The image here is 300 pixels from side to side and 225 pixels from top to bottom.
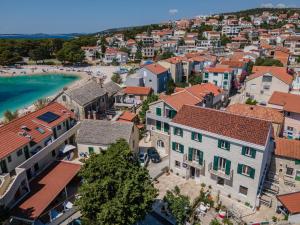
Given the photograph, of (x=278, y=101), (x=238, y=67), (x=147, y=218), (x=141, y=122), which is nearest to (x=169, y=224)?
(x=147, y=218)

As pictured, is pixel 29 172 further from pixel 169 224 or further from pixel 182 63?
pixel 182 63

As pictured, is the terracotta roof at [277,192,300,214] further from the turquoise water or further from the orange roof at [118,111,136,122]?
the turquoise water

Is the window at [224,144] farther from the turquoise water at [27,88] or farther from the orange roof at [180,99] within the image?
the turquoise water at [27,88]

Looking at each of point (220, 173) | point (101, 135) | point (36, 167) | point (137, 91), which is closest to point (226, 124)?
point (220, 173)

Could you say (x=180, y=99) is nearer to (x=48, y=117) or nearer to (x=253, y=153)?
(x=253, y=153)

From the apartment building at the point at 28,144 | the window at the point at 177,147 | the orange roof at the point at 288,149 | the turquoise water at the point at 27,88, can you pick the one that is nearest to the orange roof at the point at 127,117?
the apartment building at the point at 28,144
